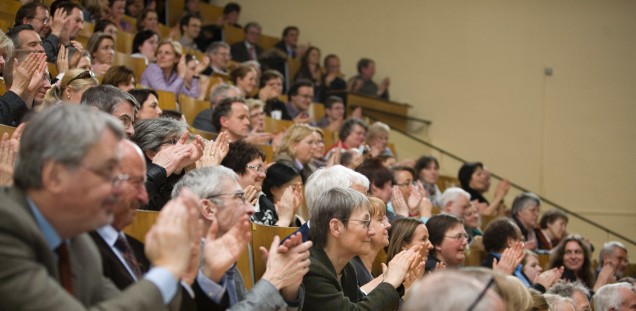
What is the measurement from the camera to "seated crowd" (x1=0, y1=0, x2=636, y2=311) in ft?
4.30

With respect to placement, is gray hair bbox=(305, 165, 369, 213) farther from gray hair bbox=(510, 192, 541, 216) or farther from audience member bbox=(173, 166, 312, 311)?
gray hair bbox=(510, 192, 541, 216)

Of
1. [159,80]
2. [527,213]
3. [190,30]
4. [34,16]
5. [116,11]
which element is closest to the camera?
[34,16]

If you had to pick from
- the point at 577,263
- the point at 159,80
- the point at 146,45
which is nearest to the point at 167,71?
the point at 159,80

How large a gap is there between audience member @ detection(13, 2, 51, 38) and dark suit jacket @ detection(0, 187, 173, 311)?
294 centimetres

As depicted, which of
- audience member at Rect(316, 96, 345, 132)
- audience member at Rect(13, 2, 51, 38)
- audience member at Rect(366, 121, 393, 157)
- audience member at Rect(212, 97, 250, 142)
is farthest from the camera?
audience member at Rect(316, 96, 345, 132)

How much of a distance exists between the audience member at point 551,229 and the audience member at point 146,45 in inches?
111

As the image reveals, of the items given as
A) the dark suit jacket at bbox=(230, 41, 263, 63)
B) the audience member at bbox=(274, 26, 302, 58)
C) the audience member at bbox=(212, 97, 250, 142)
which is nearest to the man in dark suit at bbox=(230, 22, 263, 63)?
the dark suit jacket at bbox=(230, 41, 263, 63)

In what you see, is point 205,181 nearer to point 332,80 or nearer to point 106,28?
point 106,28

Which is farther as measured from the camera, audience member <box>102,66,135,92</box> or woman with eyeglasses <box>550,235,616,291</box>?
woman with eyeglasses <box>550,235,616,291</box>

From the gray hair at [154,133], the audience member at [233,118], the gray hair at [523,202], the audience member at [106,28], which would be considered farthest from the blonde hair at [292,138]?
the gray hair at [523,202]

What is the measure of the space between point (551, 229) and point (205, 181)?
401cm

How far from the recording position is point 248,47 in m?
7.39

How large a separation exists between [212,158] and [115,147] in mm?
1660

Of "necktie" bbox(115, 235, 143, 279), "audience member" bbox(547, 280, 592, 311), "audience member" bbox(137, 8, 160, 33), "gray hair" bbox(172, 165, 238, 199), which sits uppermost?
"audience member" bbox(137, 8, 160, 33)
